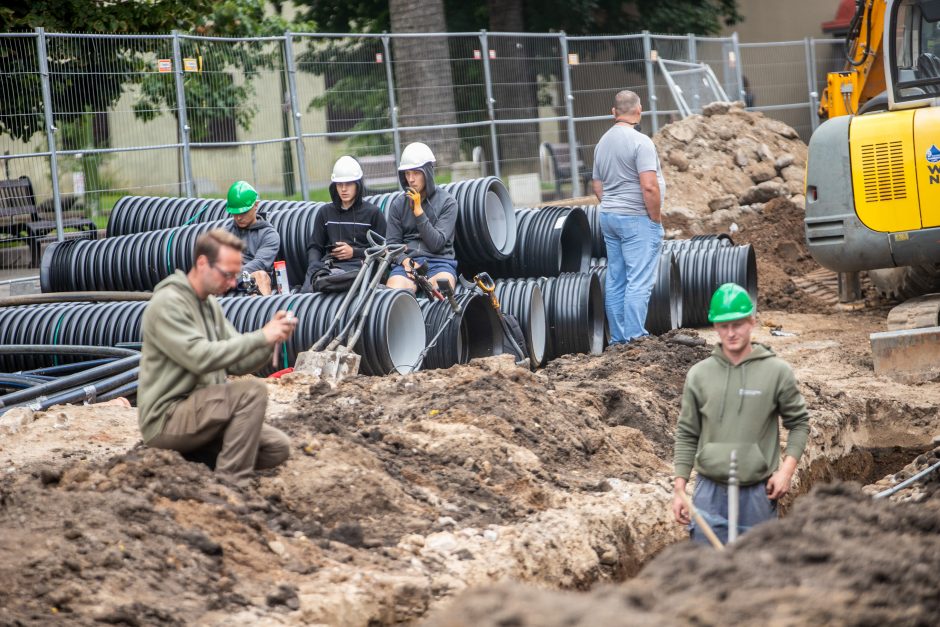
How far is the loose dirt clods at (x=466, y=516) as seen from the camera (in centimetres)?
396

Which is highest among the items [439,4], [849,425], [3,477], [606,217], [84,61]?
[439,4]

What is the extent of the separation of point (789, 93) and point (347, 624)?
23666 mm

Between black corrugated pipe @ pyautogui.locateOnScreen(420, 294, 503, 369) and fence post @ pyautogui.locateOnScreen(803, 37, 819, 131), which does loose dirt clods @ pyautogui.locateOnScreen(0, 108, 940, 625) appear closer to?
black corrugated pipe @ pyautogui.locateOnScreen(420, 294, 503, 369)

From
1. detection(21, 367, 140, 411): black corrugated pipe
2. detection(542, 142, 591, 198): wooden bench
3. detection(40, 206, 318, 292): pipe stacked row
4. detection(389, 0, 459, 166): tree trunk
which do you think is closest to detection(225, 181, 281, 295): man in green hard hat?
detection(40, 206, 318, 292): pipe stacked row

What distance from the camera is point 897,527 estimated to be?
188 inches

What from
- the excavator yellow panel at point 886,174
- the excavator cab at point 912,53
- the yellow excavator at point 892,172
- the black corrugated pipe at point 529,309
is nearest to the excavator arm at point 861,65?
the excavator cab at point 912,53

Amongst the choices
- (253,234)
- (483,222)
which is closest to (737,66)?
(483,222)

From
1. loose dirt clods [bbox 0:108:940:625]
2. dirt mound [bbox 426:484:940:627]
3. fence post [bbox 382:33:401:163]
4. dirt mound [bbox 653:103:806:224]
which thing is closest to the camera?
dirt mound [bbox 426:484:940:627]

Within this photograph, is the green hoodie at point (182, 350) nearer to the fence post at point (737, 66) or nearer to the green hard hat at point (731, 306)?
the green hard hat at point (731, 306)

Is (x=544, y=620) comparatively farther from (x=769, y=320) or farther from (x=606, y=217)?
(x=769, y=320)

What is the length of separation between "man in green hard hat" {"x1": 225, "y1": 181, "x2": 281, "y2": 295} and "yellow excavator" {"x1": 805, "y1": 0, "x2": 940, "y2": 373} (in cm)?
498

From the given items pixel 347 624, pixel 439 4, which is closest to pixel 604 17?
pixel 439 4

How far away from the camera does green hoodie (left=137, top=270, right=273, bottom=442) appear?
5.59 m

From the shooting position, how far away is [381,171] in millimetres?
16766
